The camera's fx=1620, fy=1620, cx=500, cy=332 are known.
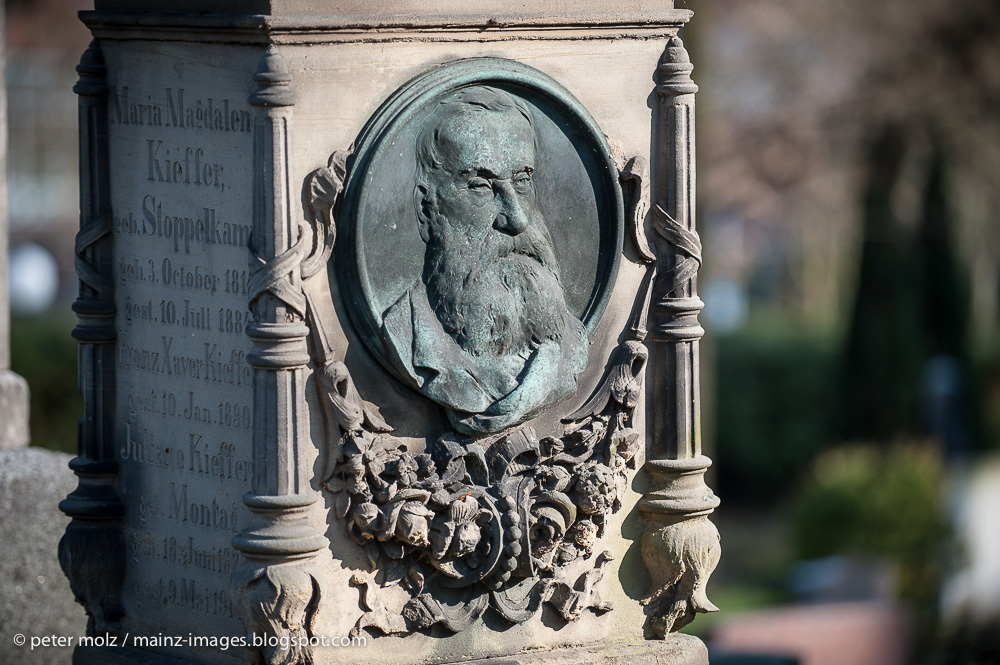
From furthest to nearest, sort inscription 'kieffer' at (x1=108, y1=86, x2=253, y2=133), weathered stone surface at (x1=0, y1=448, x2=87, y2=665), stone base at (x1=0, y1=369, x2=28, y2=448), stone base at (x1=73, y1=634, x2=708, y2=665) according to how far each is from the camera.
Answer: stone base at (x1=0, y1=369, x2=28, y2=448) → weathered stone surface at (x1=0, y1=448, x2=87, y2=665) → stone base at (x1=73, y1=634, x2=708, y2=665) → inscription 'kieffer' at (x1=108, y1=86, x2=253, y2=133)

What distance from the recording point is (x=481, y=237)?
4.70 m

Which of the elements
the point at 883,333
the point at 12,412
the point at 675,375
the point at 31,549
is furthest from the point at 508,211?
the point at 883,333

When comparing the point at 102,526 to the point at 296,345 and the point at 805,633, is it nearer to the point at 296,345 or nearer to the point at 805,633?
the point at 296,345

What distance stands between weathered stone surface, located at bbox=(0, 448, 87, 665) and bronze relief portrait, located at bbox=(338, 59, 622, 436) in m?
2.04

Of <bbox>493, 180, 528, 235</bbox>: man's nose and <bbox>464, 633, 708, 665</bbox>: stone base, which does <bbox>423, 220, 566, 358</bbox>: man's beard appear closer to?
<bbox>493, 180, 528, 235</bbox>: man's nose

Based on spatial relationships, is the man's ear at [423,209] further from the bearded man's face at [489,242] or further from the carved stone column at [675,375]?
the carved stone column at [675,375]

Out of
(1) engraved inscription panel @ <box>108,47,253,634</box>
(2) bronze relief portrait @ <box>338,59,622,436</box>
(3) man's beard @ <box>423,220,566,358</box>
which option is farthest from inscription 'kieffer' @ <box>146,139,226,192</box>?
(3) man's beard @ <box>423,220,566,358</box>

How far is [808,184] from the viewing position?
22.0 metres

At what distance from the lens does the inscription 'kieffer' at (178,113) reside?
Answer: 177 inches

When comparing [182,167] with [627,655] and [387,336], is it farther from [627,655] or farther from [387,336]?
[627,655]

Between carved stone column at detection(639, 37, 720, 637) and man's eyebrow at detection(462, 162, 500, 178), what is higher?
man's eyebrow at detection(462, 162, 500, 178)

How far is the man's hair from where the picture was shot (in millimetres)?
4562

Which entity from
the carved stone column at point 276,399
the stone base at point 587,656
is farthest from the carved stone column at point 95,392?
the carved stone column at point 276,399

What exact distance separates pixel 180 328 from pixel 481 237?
0.93m
